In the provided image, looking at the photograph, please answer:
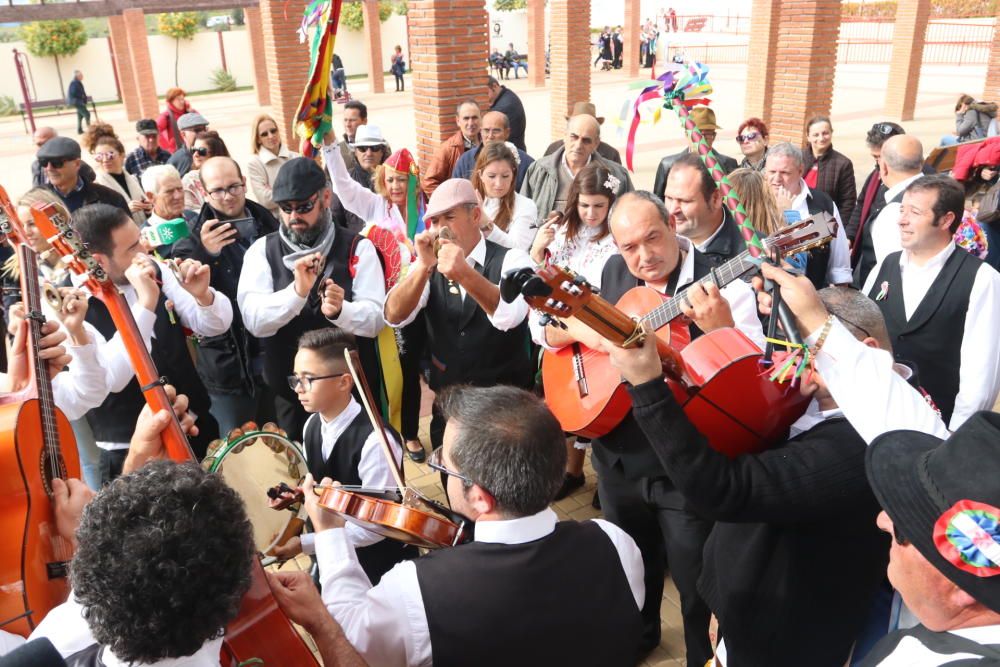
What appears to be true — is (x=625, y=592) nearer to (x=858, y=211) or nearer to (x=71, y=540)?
(x=71, y=540)

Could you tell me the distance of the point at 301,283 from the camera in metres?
3.86

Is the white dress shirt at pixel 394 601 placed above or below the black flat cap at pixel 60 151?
below

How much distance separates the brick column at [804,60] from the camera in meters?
10.6

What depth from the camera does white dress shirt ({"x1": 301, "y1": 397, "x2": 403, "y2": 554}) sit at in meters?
2.83

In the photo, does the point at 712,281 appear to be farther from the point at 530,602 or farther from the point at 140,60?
the point at 140,60

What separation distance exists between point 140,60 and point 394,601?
24.6 metres

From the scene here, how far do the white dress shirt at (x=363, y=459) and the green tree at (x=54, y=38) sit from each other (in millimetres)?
35464

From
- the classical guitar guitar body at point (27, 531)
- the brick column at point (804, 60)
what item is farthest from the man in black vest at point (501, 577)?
the brick column at point (804, 60)

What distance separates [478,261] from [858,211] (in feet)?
12.7

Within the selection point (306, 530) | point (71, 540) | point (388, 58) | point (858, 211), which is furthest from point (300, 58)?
point (388, 58)

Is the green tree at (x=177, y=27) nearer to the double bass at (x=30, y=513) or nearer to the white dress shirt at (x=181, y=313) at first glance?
the white dress shirt at (x=181, y=313)

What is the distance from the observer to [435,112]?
8742 millimetres

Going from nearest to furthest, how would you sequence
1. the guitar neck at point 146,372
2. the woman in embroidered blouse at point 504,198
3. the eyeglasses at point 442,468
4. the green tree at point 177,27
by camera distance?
1. the eyeglasses at point 442,468
2. the guitar neck at point 146,372
3. the woman in embroidered blouse at point 504,198
4. the green tree at point 177,27

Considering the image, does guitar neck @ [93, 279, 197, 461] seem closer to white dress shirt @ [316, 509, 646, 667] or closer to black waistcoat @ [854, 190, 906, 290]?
white dress shirt @ [316, 509, 646, 667]
